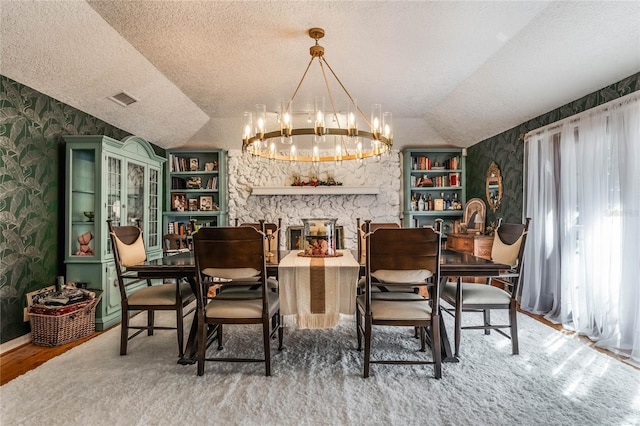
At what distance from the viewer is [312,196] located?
575 centimetres

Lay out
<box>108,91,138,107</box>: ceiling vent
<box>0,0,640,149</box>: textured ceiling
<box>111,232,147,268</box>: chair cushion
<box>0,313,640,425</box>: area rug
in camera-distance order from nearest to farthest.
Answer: <box>0,313,640,425</box>: area rug → <box>0,0,640,149</box>: textured ceiling → <box>111,232,147,268</box>: chair cushion → <box>108,91,138,107</box>: ceiling vent

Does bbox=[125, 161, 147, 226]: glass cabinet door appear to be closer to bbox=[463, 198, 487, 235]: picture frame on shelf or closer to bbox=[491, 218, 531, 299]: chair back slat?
bbox=[491, 218, 531, 299]: chair back slat

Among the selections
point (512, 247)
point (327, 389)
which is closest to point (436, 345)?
point (327, 389)

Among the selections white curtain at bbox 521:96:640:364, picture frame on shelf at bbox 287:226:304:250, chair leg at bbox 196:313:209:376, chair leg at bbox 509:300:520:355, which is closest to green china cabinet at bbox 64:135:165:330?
chair leg at bbox 196:313:209:376

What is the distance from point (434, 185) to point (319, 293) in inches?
159

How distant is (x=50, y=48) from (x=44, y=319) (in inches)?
85.6

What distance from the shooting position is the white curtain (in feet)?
8.83

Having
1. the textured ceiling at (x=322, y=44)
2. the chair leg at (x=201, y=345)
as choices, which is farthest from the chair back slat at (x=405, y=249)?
the textured ceiling at (x=322, y=44)

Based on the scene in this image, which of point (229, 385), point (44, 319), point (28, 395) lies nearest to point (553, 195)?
point (229, 385)

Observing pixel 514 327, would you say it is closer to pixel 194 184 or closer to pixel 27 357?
pixel 27 357

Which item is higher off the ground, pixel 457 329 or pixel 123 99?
pixel 123 99

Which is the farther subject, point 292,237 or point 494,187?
point 292,237

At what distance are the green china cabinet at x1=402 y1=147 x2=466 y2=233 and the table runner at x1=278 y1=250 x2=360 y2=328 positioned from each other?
3.53 metres

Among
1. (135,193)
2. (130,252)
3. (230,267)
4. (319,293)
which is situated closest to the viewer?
(230,267)
